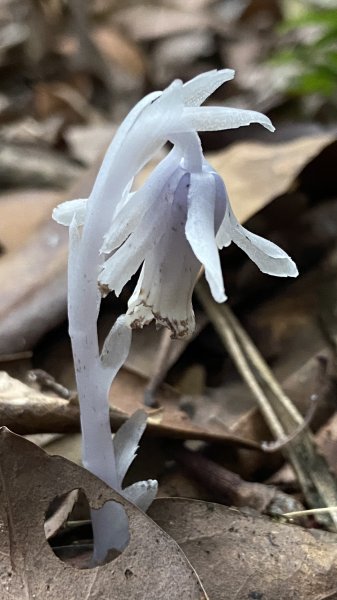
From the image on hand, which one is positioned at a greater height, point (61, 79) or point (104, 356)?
point (104, 356)

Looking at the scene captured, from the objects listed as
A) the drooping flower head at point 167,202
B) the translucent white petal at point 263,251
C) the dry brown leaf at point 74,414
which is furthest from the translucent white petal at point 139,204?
the dry brown leaf at point 74,414

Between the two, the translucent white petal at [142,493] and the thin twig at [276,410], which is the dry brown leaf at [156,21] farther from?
the translucent white petal at [142,493]

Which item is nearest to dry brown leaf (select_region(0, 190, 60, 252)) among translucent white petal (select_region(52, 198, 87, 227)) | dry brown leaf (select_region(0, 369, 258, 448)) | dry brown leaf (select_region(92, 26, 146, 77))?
dry brown leaf (select_region(0, 369, 258, 448))

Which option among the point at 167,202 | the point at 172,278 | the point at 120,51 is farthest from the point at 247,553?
the point at 120,51

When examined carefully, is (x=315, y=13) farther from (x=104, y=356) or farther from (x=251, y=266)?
(x=104, y=356)

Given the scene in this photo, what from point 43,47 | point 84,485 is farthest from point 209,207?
point 43,47

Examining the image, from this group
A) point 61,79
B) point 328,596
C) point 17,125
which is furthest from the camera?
point 61,79

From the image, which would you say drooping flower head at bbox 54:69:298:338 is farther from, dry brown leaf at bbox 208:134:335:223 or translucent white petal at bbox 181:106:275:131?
dry brown leaf at bbox 208:134:335:223
